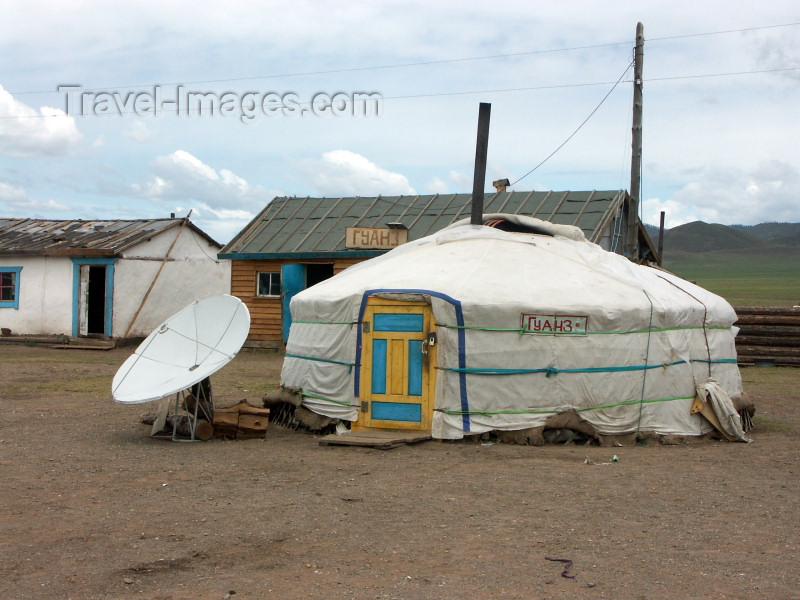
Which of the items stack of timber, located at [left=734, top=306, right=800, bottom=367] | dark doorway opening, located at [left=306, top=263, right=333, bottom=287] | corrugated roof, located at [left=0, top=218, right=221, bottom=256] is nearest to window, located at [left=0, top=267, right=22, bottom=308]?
corrugated roof, located at [left=0, top=218, right=221, bottom=256]

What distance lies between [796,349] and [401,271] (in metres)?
11.7

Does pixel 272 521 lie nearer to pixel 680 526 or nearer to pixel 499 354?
pixel 680 526

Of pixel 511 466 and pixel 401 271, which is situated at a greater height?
pixel 401 271

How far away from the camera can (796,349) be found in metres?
17.6

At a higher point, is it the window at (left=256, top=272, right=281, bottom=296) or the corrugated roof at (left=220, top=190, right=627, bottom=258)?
the corrugated roof at (left=220, top=190, right=627, bottom=258)

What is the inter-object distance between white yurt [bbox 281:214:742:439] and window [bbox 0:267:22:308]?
43.7 feet

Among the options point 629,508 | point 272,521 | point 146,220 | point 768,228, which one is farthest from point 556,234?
point 768,228

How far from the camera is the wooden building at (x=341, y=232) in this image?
1702 cm

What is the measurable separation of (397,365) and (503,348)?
110cm

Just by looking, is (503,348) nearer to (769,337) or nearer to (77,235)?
(769,337)

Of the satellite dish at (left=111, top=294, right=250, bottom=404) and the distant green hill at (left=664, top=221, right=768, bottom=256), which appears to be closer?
the satellite dish at (left=111, top=294, right=250, bottom=404)

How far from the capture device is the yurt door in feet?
28.3

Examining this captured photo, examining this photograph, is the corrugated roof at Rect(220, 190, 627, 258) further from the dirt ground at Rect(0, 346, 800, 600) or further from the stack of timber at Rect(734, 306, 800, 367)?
the dirt ground at Rect(0, 346, 800, 600)

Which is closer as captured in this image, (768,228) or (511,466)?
(511,466)
